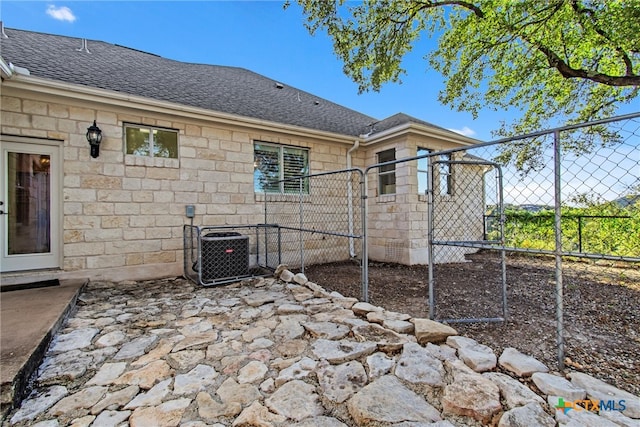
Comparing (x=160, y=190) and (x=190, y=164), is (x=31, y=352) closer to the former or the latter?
(x=160, y=190)

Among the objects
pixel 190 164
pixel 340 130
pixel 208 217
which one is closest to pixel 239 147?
pixel 190 164

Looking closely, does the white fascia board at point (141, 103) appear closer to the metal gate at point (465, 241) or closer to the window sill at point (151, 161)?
the window sill at point (151, 161)

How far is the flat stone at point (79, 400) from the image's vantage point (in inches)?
63.3

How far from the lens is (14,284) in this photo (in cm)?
369

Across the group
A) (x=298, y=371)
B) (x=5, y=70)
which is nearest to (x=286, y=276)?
(x=298, y=371)

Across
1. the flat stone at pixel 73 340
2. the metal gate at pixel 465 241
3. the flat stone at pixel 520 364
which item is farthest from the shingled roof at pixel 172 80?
the flat stone at pixel 520 364

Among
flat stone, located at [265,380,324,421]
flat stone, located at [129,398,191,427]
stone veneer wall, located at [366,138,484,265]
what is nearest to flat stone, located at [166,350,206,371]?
flat stone, located at [129,398,191,427]

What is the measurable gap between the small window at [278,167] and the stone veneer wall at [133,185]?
0.20 m

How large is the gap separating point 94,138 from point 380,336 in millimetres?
4690

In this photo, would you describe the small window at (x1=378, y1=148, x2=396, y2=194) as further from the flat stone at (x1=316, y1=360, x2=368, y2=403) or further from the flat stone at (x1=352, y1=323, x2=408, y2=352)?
the flat stone at (x1=316, y1=360, x2=368, y2=403)

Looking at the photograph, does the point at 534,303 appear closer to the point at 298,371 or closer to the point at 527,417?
the point at 527,417

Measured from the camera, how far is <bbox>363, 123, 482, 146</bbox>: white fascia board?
584 centimetres

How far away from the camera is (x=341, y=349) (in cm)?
222

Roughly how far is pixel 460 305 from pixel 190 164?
477cm
